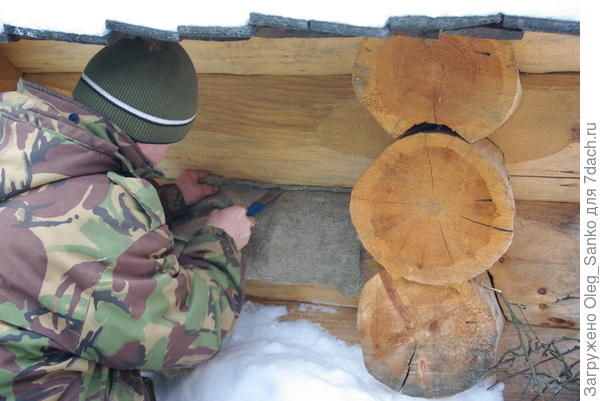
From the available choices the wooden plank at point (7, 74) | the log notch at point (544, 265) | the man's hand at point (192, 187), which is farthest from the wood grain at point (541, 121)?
the wooden plank at point (7, 74)

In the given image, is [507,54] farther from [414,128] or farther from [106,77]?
[106,77]

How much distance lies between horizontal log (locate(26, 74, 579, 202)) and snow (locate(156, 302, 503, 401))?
2.10ft

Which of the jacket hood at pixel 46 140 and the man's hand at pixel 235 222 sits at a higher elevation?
the jacket hood at pixel 46 140

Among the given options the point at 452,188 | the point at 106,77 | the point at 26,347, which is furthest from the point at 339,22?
the point at 26,347

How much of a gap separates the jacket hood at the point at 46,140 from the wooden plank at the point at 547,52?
3.79ft

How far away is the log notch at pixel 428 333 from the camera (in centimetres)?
177

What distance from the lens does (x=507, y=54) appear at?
54.4 inches

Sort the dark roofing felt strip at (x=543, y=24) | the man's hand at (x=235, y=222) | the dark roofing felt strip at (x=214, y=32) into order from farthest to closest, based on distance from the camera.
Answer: the man's hand at (x=235, y=222), the dark roofing felt strip at (x=214, y=32), the dark roofing felt strip at (x=543, y=24)

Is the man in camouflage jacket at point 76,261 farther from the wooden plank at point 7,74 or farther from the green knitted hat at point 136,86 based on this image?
the wooden plank at point 7,74

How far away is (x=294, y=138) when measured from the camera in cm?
206

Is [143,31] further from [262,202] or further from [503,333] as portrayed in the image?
[503,333]

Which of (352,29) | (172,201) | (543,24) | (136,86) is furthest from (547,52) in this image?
(172,201)

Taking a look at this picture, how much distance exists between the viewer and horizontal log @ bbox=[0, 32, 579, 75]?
157 centimetres
